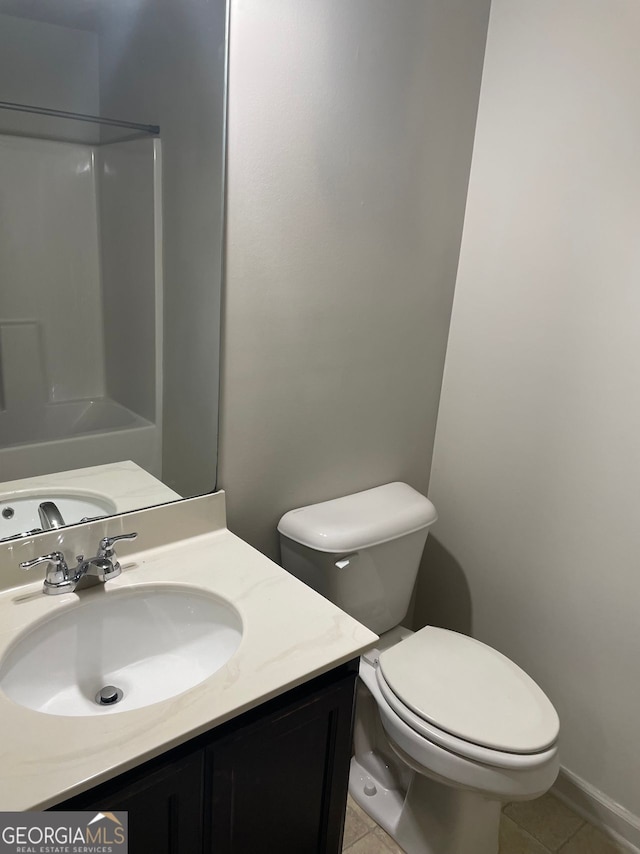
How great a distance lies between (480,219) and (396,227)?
29 cm

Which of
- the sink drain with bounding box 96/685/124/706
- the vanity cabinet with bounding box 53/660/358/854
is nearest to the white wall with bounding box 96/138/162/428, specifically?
the sink drain with bounding box 96/685/124/706

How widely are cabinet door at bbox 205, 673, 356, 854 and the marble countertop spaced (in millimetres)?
73

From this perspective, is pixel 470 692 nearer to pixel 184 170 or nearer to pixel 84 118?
pixel 184 170

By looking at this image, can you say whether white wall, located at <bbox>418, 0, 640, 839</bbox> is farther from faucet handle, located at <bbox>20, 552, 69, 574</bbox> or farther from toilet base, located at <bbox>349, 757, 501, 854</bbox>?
faucet handle, located at <bbox>20, 552, 69, 574</bbox>

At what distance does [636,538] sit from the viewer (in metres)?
1.52

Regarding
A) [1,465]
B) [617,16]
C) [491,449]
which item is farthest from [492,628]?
[617,16]

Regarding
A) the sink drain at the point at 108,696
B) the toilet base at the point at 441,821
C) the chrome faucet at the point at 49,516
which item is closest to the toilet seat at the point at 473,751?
the toilet base at the point at 441,821

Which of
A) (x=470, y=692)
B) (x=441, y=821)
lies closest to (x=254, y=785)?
(x=470, y=692)

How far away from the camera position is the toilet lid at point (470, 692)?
131 centimetres

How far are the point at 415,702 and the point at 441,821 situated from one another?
37 cm

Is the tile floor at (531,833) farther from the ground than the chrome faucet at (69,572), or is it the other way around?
the chrome faucet at (69,572)

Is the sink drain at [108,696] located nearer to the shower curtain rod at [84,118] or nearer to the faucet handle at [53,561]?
the faucet handle at [53,561]

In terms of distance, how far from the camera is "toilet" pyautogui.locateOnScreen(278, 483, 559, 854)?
1.30m

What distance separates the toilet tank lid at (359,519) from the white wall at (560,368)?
278mm
